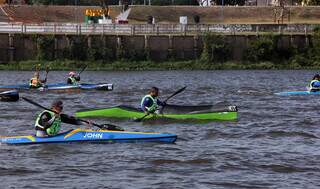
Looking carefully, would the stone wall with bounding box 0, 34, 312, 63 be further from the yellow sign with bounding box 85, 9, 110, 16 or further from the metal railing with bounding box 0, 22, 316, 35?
the yellow sign with bounding box 85, 9, 110, 16

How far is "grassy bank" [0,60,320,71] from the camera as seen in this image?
77312mm

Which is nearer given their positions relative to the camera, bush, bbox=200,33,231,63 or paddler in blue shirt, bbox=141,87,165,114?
paddler in blue shirt, bbox=141,87,165,114

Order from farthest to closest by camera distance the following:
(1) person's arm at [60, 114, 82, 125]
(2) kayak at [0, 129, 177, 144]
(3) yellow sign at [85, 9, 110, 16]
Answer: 1. (3) yellow sign at [85, 9, 110, 16]
2. (1) person's arm at [60, 114, 82, 125]
3. (2) kayak at [0, 129, 177, 144]

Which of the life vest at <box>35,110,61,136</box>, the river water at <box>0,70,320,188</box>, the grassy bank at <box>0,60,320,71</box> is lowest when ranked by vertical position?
the grassy bank at <box>0,60,320,71</box>

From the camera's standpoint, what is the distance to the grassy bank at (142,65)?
7731 cm

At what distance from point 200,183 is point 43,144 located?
6.73 meters

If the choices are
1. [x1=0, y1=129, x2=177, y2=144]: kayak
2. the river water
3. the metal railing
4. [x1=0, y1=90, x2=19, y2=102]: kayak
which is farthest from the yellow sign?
[x1=0, y1=129, x2=177, y2=144]: kayak

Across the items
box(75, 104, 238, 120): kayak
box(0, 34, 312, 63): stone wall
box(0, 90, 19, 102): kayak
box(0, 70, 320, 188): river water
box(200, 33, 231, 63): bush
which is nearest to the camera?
box(0, 70, 320, 188): river water

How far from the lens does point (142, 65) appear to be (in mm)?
78750

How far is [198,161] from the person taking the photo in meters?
24.6

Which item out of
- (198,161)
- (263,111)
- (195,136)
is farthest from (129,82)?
(198,161)

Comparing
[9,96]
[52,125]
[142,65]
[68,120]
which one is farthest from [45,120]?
[142,65]

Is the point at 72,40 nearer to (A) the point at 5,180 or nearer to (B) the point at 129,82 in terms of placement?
(B) the point at 129,82

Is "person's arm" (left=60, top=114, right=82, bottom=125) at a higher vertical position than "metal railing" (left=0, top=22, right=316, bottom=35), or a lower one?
lower
